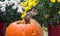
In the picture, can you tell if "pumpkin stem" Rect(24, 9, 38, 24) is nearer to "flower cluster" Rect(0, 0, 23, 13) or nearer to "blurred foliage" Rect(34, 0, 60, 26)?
"blurred foliage" Rect(34, 0, 60, 26)

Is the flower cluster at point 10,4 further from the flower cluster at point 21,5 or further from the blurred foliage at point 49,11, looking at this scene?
the blurred foliage at point 49,11

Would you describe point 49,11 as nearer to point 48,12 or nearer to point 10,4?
point 48,12

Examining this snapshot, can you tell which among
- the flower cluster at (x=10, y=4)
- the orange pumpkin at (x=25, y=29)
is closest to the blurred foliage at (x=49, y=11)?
the orange pumpkin at (x=25, y=29)

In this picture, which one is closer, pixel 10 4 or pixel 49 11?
pixel 49 11

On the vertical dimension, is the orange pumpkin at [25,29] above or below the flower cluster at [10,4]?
below

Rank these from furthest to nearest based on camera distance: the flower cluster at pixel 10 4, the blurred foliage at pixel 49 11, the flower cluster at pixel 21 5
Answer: the flower cluster at pixel 10 4
the flower cluster at pixel 21 5
the blurred foliage at pixel 49 11

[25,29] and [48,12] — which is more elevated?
[48,12]

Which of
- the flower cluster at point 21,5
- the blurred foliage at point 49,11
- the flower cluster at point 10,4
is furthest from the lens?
the flower cluster at point 10,4

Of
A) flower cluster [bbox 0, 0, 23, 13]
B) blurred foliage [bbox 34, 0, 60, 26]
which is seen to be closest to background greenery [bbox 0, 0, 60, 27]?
blurred foliage [bbox 34, 0, 60, 26]

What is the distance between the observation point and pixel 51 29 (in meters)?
1.91

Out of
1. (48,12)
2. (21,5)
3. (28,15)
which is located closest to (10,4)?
(21,5)

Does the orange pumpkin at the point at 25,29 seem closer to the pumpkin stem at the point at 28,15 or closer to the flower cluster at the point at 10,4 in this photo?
the pumpkin stem at the point at 28,15

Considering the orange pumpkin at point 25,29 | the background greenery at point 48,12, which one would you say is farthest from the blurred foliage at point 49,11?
the orange pumpkin at point 25,29

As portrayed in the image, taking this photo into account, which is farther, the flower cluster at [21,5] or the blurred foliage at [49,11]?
the flower cluster at [21,5]
